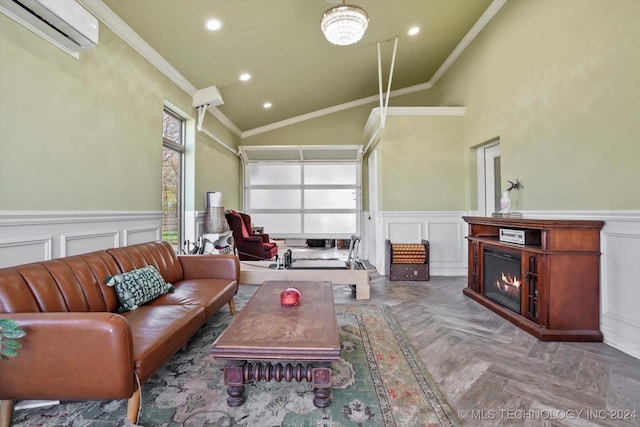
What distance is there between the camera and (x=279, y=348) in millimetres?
1465

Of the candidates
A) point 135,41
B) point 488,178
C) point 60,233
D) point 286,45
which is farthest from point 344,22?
point 488,178

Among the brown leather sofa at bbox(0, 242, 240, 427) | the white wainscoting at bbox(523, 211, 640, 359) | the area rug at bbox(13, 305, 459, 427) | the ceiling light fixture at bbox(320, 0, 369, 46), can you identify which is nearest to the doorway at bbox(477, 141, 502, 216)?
the white wainscoting at bbox(523, 211, 640, 359)

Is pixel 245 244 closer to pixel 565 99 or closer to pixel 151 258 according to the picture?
pixel 151 258

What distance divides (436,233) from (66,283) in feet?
15.4

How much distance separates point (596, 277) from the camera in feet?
8.19

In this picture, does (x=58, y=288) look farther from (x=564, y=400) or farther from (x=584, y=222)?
(x=584, y=222)

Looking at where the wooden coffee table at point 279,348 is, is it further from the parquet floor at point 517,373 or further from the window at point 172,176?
the window at point 172,176

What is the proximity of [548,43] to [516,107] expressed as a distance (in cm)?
71

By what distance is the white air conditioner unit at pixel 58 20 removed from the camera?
1835mm

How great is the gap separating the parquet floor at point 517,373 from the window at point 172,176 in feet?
10.4

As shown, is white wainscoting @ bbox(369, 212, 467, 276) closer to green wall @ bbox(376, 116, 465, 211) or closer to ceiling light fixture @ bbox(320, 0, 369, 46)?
green wall @ bbox(376, 116, 465, 211)

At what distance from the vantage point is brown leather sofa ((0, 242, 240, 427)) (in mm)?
1331

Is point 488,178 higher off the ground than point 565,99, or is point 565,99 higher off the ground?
point 565,99

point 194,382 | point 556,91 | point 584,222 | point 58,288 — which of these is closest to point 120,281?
point 58,288
